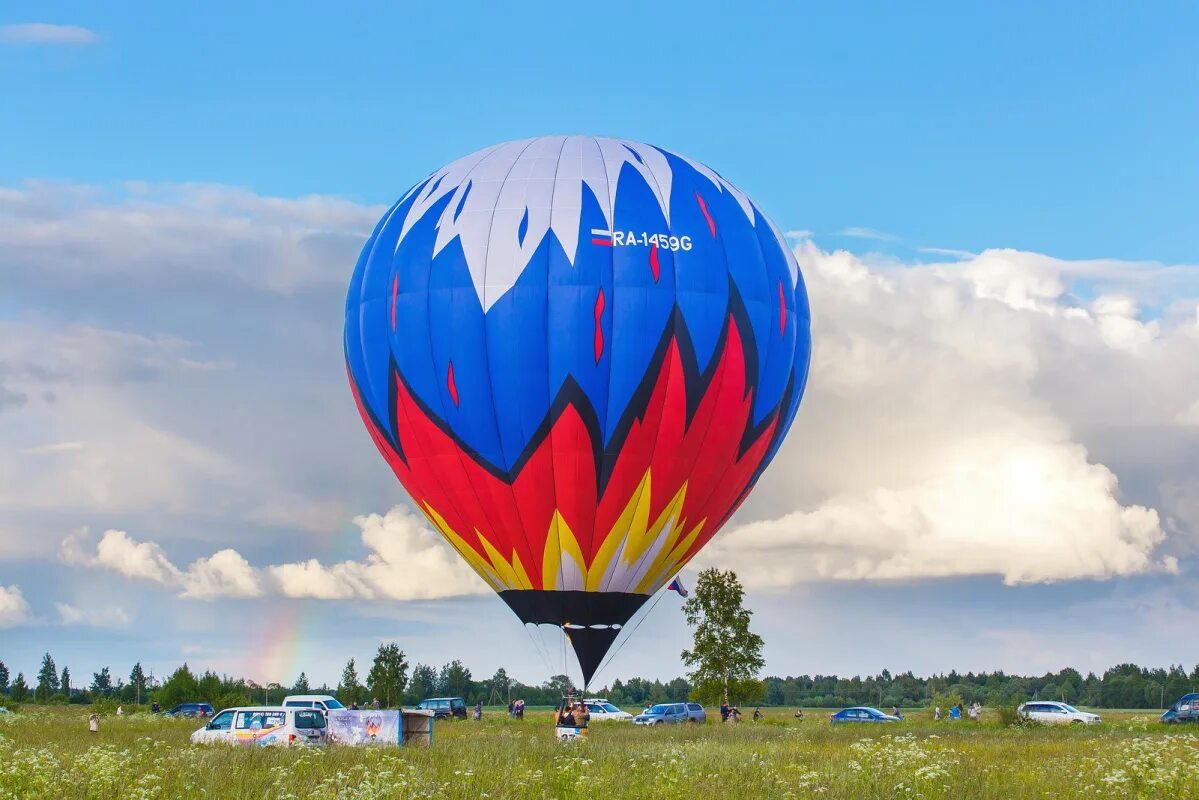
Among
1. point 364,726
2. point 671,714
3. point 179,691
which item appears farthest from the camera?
point 179,691

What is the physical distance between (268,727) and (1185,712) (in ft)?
123

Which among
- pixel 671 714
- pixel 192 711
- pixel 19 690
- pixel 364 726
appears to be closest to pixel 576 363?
pixel 364 726

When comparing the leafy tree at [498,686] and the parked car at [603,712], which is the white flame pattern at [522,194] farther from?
the leafy tree at [498,686]

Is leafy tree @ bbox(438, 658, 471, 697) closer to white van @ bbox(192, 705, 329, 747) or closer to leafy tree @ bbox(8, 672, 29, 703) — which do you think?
leafy tree @ bbox(8, 672, 29, 703)

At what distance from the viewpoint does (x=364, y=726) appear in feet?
121

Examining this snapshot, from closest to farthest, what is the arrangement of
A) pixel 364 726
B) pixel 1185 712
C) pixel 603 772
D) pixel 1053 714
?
pixel 603 772, pixel 364 726, pixel 1185 712, pixel 1053 714

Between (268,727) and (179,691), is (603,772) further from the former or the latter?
(179,691)

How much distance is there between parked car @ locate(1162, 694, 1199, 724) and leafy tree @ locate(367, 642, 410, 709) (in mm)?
48460

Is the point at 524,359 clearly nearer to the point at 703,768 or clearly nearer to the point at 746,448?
the point at 746,448

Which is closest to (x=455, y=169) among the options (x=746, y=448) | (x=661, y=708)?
(x=746, y=448)

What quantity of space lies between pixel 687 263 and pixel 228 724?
1777 centimetres

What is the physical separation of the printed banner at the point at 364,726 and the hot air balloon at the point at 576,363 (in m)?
4.59

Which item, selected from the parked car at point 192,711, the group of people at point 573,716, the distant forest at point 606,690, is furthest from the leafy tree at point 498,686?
the group of people at point 573,716

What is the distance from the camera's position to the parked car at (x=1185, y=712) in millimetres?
53406
